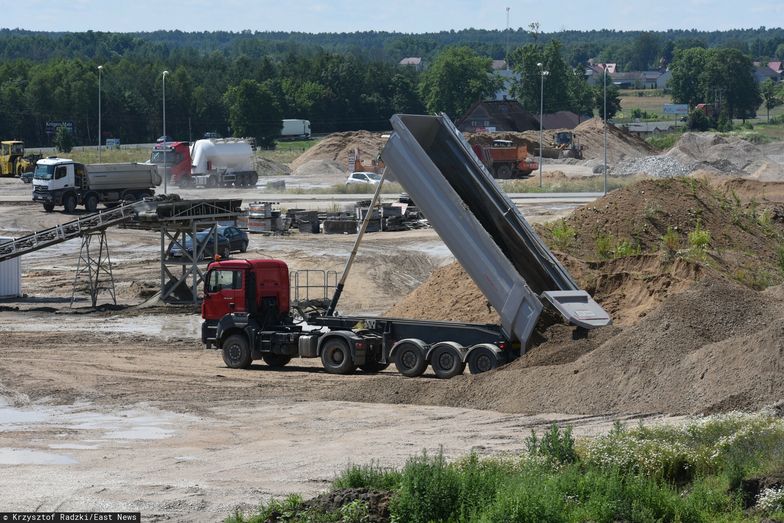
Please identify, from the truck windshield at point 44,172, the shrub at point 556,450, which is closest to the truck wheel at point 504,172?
the truck windshield at point 44,172

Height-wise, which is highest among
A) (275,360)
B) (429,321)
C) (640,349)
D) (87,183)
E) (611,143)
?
(611,143)

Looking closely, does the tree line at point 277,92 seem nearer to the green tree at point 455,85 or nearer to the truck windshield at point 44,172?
the green tree at point 455,85

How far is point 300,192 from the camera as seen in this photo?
76062 millimetres

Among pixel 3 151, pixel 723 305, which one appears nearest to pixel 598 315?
pixel 723 305

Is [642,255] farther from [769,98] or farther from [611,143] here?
[769,98]

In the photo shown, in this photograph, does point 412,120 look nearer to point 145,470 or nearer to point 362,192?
point 145,470

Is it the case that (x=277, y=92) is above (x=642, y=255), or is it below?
above

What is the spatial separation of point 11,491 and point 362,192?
58.9 metres

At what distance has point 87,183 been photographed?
2418 inches

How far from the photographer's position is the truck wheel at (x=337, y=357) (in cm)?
2570

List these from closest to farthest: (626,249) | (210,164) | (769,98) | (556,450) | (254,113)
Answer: (556,450) < (626,249) < (210,164) < (254,113) < (769,98)

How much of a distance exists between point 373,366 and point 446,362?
211 cm

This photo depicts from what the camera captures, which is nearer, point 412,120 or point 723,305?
point 723,305

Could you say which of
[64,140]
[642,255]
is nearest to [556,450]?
[642,255]
